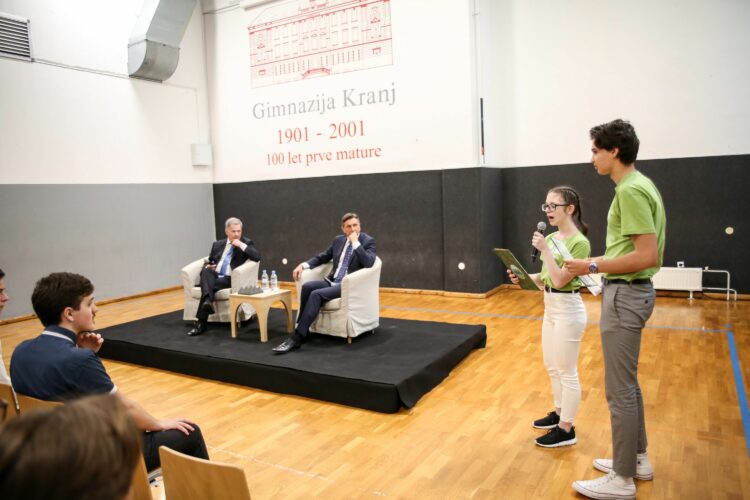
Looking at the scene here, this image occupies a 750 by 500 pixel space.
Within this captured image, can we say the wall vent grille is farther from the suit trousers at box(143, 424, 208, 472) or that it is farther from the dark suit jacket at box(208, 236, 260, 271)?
the suit trousers at box(143, 424, 208, 472)

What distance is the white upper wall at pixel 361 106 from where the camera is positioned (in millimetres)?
6980

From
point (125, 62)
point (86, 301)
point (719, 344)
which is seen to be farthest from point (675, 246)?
point (125, 62)

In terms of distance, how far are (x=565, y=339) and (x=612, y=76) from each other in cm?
512

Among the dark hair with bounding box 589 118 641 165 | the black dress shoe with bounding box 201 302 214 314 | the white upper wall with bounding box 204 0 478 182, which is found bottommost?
the black dress shoe with bounding box 201 302 214 314

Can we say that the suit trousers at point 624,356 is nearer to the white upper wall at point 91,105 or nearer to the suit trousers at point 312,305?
the suit trousers at point 312,305

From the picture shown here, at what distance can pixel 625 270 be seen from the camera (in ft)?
7.22

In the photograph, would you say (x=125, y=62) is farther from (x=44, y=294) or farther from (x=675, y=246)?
(x=675, y=246)

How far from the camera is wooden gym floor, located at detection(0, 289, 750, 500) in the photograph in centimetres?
268

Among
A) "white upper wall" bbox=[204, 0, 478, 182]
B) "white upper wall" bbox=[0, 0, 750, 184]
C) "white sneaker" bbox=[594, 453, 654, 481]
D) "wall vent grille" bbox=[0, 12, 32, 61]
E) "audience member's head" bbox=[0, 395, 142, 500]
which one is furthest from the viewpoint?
"white upper wall" bbox=[204, 0, 478, 182]

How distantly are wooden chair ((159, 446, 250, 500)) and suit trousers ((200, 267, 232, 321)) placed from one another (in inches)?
152

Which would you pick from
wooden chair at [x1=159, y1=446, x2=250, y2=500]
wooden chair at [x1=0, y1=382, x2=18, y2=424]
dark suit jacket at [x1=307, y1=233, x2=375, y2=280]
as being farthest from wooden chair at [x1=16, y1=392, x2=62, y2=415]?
dark suit jacket at [x1=307, y1=233, x2=375, y2=280]

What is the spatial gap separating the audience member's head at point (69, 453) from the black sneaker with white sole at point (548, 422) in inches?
114

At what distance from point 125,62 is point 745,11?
7.97 metres

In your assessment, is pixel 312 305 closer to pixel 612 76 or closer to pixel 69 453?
pixel 69 453
